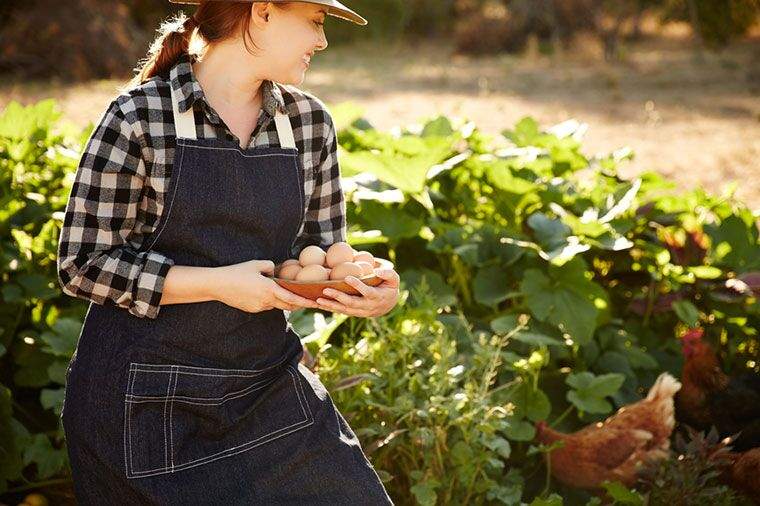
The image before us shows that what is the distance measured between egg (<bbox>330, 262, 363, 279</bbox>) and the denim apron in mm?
136

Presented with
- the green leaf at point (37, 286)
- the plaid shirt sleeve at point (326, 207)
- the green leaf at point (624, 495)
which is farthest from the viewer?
the green leaf at point (37, 286)

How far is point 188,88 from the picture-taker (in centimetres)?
157

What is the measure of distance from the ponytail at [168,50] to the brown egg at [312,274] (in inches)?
16.1

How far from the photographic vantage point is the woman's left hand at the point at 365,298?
1519 millimetres

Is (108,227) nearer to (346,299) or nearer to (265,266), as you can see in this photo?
(265,266)

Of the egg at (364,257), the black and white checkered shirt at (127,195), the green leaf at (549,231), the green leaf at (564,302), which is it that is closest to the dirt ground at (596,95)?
the green leaf at (549,231)

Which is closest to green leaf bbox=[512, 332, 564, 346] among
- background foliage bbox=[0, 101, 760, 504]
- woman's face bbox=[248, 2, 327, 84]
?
background foliage bbox=[0, 101, 760, 504]

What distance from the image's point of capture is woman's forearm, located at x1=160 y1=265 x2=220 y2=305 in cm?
152

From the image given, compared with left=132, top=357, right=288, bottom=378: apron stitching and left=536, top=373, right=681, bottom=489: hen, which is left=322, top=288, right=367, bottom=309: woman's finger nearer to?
left=132, top=357, right=288, bottom=378: apron stitching

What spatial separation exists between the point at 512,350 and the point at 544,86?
318 inches

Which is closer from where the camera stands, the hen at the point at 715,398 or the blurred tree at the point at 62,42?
the hen at the point at 715,398

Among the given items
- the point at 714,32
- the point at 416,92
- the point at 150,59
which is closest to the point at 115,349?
the point at 150,59

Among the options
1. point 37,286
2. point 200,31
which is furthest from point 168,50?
point 37,286

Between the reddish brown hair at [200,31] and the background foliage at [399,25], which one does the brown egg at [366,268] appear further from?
the background foliage at [399,25]
